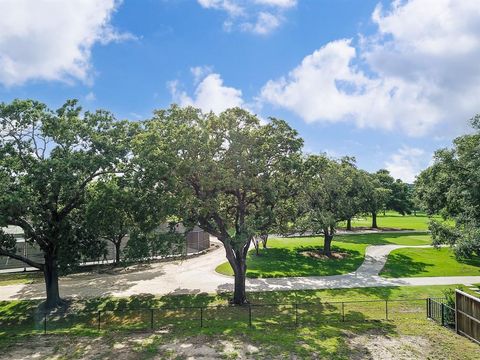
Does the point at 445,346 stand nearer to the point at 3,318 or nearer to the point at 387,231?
the point at 3,318

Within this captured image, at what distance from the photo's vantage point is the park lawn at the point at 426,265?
3203 cm

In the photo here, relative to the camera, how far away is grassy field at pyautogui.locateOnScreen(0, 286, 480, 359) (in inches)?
571

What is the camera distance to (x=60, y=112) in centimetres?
2114

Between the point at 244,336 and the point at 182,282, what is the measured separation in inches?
541

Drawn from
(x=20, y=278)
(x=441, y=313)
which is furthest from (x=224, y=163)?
(x=20, y=278)

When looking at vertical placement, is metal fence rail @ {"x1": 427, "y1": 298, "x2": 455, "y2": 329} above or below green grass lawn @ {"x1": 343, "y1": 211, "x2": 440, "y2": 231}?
above

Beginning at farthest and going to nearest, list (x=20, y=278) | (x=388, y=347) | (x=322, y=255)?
1. (x=322, y=255)
2. (x=20, y=278)
3. (x=388, y=347)

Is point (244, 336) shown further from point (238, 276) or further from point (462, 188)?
point (462, 188)

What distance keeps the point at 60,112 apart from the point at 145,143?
5.59 metres

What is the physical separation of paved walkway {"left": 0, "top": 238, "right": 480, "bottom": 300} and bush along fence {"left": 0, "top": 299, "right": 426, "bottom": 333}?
14.5 ft

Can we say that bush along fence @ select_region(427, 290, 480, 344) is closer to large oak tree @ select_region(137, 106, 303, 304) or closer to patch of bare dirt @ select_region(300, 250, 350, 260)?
large oak tree @ select_region(137, 106, 303, 304)

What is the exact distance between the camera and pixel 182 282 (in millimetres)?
29234

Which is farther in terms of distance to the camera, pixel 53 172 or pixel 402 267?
pixel 402 267

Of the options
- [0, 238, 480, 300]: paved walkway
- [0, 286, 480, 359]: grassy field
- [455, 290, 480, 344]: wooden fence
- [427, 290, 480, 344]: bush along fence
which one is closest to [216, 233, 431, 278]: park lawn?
[0, 238, 480, 300]: paved walkway
